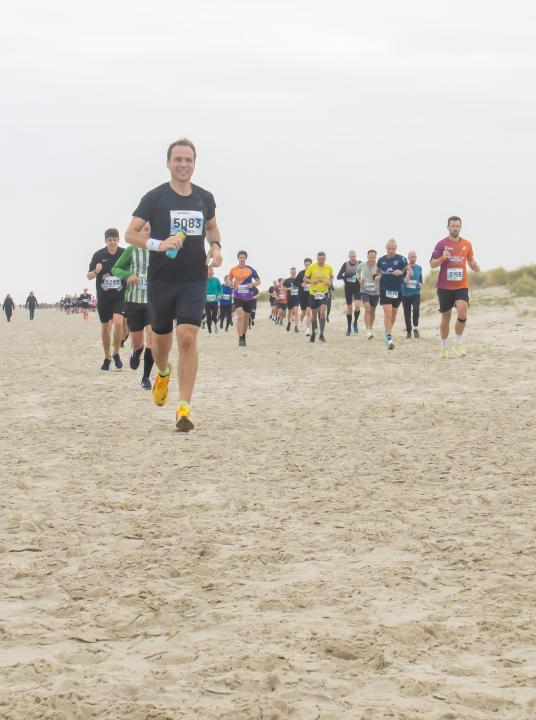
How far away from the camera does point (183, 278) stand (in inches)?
297

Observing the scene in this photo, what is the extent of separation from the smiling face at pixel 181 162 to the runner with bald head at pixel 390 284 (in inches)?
383

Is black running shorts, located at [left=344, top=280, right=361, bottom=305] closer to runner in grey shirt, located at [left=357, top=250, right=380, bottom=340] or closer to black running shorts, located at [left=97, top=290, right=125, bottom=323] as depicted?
runner in grey shirt, located at [left=357, top=250, right=380, bottom=340]

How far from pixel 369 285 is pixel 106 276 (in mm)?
8620

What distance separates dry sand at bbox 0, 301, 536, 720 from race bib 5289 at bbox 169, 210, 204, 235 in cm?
169

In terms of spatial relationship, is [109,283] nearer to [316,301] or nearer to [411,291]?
[316,301]

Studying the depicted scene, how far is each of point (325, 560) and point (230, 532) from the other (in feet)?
2.13

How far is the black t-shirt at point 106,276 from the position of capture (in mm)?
12820

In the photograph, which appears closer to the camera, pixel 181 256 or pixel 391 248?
pixel 181 256

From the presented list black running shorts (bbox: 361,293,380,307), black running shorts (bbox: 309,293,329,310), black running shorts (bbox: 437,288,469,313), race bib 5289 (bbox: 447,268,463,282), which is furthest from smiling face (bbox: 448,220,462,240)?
black running shorts (bbox: 309,293,329,310)

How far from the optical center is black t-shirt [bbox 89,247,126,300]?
12.8m

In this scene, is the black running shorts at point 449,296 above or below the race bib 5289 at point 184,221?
below

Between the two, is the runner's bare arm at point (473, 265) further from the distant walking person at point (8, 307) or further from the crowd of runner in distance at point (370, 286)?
the distant walking person at point (8, 307)

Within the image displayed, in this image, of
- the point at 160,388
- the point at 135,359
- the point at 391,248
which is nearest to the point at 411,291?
the point at 391,248

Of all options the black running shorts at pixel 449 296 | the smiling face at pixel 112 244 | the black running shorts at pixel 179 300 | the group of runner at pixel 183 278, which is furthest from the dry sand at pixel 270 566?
the black running shorts at pixel 449 296
